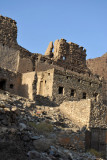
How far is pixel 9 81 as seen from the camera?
20.7 metres

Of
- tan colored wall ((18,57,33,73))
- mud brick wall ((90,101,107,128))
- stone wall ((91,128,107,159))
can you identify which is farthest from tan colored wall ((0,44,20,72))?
stone wall ((91,128,107,159))

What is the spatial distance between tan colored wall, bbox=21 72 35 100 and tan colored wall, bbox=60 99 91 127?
3.57 m

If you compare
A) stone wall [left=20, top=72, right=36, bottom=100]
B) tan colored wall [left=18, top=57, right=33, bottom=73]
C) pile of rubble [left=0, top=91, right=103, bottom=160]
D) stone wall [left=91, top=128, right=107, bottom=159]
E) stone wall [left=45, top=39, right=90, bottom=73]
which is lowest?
stone wall [left=91, top=128, right=107, bottom=159]

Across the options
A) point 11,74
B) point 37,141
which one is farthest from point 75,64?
point 37,141

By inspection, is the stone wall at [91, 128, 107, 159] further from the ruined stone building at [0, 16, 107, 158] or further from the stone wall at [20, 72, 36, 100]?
the stone wall at [20, 72, 36, 100]

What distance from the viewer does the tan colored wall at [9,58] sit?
2483cm

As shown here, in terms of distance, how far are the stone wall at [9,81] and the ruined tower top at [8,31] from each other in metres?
6.82

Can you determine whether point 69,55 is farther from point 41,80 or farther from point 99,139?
point 99,139

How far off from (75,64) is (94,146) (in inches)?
815

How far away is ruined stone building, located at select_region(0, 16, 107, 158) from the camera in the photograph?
20453mm

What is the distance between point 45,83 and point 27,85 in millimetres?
2533

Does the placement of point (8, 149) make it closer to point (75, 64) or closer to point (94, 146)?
point (94, 146)

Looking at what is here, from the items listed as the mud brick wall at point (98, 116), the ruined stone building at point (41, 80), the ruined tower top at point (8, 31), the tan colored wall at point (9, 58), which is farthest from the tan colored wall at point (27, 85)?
the ruined tower top at point (8, 31)

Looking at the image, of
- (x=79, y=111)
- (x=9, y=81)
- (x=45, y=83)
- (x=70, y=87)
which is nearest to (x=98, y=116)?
(x=79, y=111)
